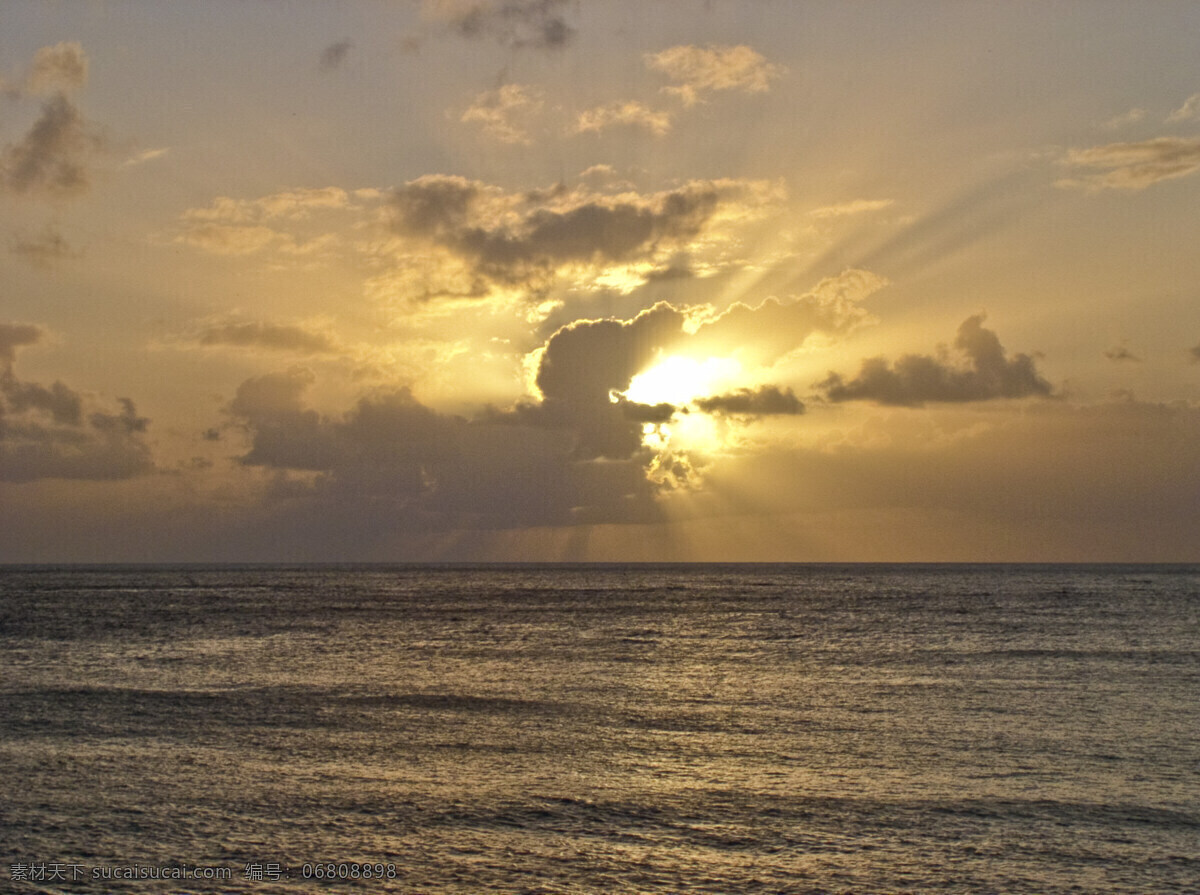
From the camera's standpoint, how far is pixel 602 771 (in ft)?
82.2

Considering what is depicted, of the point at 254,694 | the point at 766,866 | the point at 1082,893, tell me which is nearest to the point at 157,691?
the point at 254,694

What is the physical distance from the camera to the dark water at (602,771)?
18.1 m

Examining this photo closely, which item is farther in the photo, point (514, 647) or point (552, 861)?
point (514, 647)

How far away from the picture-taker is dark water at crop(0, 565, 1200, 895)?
18.1 metres

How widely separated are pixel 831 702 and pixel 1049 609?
73.5 metres

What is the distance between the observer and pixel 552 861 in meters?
18.3

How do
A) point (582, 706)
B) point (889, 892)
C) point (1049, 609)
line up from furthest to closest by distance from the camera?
1. point (1049, 609)
2. point (582, 706)
3. point (889, 892)

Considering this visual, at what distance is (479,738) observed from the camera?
29.5 m

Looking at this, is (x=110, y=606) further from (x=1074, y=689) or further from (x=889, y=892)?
(x=889, y=892)

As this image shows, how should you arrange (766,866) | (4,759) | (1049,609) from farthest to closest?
(1049,609) < (4,759) < (766,866)

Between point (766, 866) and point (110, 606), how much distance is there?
104m

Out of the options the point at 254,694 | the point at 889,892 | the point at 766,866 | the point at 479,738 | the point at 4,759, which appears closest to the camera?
the point at 889,892

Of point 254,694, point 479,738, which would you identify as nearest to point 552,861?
point 479,738

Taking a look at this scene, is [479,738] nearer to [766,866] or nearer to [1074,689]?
[766,866]
